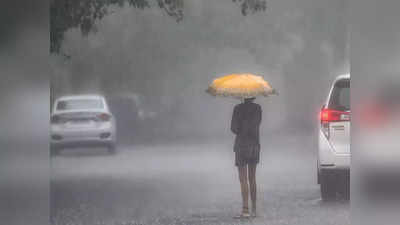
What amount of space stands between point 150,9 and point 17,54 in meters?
3.69

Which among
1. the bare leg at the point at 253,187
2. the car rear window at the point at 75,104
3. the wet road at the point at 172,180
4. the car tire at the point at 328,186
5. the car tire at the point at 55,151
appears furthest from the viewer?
the car tire at the point at 55,151

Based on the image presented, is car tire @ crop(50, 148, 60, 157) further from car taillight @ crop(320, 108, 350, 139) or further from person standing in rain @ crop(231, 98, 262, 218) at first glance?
car taillight @ crop(320, 108, 350, 139)

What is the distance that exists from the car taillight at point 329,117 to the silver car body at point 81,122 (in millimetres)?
3199

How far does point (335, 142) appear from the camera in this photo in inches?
421

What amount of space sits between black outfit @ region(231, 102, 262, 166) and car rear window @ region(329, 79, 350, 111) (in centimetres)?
123

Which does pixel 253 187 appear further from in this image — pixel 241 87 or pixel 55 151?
pixel 55 151

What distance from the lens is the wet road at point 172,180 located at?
452 inches

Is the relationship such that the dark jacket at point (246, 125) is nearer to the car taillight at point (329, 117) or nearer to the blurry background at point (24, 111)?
the car taillight at point (329, 117)

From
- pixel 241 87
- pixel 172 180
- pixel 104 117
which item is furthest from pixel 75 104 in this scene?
pixel 241 87

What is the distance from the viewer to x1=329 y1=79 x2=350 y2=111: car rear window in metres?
10.7

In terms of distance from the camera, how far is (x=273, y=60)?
12023 mm

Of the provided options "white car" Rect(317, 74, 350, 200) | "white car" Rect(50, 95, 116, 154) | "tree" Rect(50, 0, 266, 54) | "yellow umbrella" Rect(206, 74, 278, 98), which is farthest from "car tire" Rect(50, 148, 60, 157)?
"white car" Rect(317, 74, 350, 200)

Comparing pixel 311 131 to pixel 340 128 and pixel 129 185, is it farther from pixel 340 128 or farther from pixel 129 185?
pixel 129 185

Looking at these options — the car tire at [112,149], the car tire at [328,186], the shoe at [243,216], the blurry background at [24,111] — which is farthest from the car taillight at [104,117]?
the car tire at [328,186]
